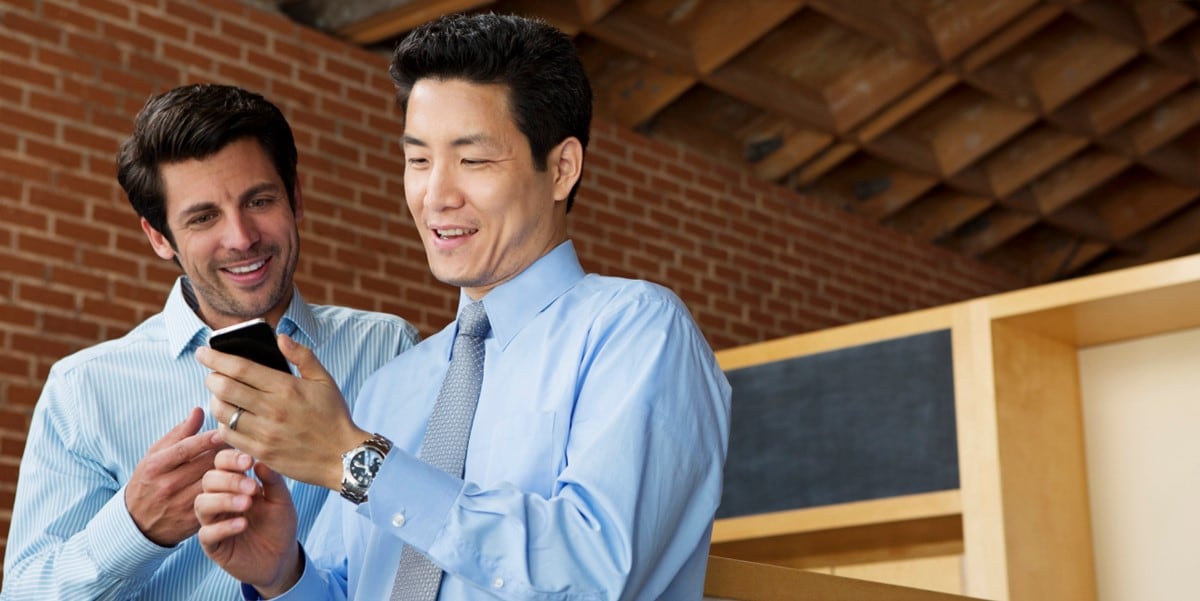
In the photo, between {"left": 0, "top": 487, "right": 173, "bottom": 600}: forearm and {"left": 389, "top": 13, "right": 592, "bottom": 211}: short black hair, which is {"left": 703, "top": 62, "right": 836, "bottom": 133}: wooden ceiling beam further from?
{"left": 389, "top": 13, "right": 592, "bottom": 211}: short black hair

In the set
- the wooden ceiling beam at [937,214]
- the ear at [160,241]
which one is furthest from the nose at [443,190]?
the wooden ceiling beam at [937,214]

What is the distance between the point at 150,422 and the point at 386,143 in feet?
11.2

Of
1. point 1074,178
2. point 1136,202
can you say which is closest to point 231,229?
point 1074,178

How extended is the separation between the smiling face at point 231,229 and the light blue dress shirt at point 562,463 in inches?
20.8

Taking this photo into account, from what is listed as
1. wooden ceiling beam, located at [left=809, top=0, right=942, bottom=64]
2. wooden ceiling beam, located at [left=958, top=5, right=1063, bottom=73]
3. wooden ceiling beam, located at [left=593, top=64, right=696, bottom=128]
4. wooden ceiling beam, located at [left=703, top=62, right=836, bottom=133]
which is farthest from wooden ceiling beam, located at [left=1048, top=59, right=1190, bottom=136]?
wooden ceiling beam, located at [left=593, top=64, right=696, bottom=128]

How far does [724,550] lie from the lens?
14.0ft

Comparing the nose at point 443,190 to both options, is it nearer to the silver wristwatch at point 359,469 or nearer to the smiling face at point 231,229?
the silver wristwatch at point 359,469

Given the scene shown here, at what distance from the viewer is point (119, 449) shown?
205cm

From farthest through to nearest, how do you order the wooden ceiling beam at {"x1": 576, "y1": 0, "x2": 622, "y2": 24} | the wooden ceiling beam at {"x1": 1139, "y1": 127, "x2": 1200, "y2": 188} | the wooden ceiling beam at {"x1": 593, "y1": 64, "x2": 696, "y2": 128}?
the wooden ceiling beam at {"x1": 1139, "y1": 127, "x2": 1200, "y2": 188} < the wooden ceiling beam at {"x1": 593, "y1": 64, "x2": 696, "y2": 128} < the wooden ceiling beam at {"x1": 576, "y1": 0, "x2": 622, "y2": 24}

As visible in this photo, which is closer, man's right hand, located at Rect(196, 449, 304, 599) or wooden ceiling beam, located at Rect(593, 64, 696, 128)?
man's right hand, located at Rect(196, 449, 304, 599)

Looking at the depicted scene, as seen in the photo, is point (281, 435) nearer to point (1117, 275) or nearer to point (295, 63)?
point (1117, 275)

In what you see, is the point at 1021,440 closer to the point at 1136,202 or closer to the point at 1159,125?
the point at 1159,125

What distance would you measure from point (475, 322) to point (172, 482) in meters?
0.43

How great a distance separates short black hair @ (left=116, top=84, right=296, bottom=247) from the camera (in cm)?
213
